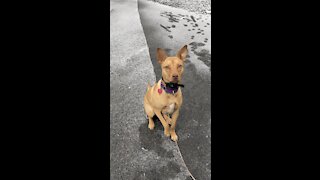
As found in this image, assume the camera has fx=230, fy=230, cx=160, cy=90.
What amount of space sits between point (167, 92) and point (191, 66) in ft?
8.22

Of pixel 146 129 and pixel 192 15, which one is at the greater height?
pixel 192 15

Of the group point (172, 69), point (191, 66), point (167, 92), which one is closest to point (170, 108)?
point (167, 92)

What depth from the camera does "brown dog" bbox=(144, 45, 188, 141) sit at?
2895mm

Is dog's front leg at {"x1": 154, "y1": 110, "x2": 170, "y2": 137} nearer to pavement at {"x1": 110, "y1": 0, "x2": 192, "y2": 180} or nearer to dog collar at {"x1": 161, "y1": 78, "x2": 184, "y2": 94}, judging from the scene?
pavement at {"x1": 110, "y1": 0, "x2": 192, "y2": 180}

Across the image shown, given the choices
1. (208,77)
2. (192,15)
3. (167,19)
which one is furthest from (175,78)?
(192,15)

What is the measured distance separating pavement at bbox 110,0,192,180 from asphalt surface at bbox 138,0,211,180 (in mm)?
218

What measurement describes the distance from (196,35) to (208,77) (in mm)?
2079

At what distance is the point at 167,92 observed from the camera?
3195mm

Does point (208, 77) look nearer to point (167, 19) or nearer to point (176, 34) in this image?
point (176, 34)

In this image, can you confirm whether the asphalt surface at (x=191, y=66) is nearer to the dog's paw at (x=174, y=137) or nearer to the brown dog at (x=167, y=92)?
the dog's paw at (x=174, y=137)

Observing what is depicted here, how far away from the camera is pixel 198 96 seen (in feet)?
15.4

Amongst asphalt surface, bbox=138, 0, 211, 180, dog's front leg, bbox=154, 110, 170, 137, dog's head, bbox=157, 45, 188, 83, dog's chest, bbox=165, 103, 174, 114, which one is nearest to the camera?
dog's head, bbox=157, 45, 188, 83

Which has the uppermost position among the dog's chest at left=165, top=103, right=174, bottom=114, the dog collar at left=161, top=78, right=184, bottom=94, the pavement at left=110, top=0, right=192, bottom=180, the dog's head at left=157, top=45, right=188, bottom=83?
the dog's head at left=157, top=45, right=188, bottom=83

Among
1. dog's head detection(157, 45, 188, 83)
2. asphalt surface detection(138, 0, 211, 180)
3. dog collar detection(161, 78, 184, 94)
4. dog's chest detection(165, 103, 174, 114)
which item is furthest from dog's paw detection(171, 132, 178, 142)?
dog's head detection(157, 45, 188, 83)
